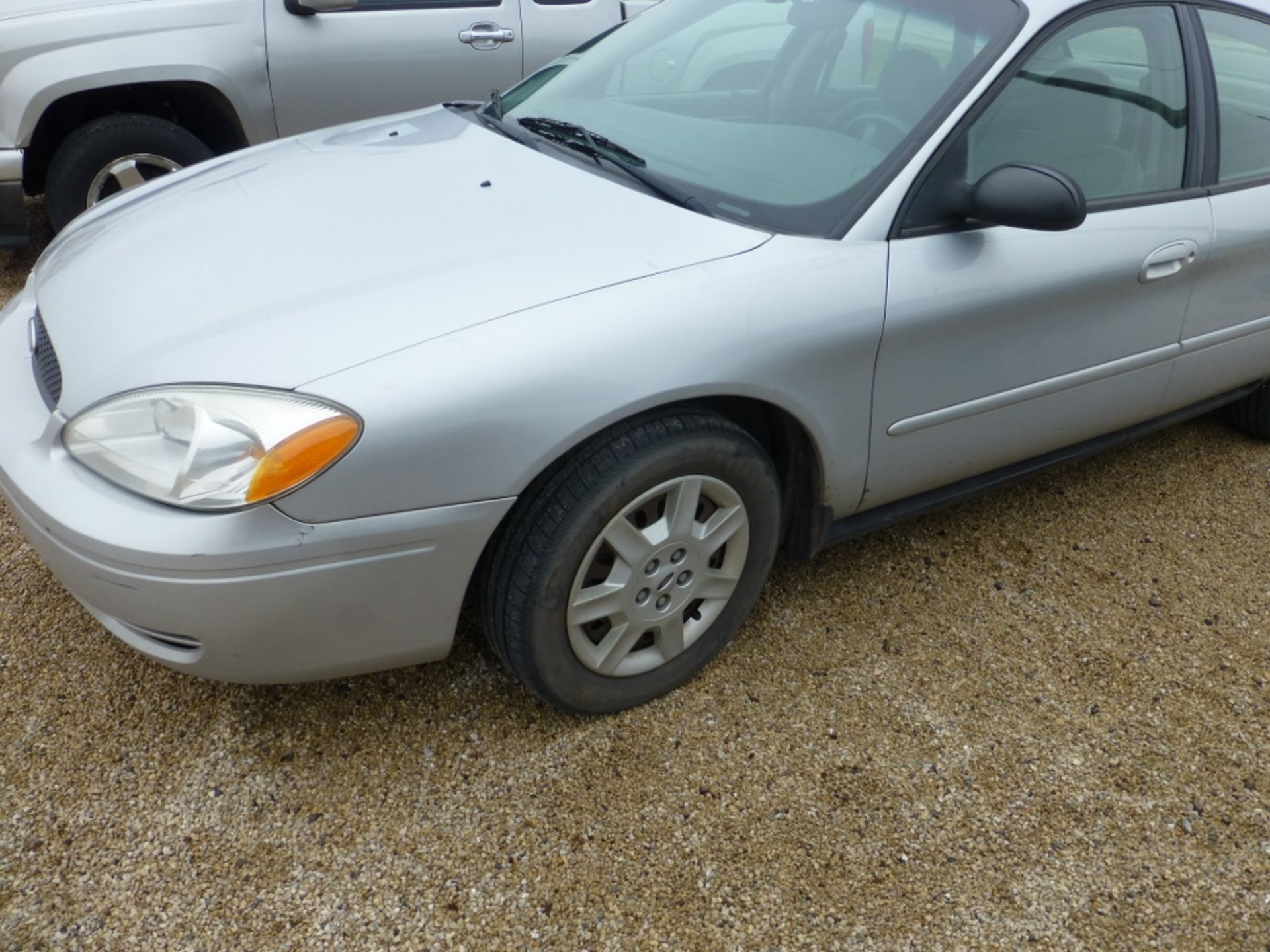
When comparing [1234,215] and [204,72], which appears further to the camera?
[204,72]

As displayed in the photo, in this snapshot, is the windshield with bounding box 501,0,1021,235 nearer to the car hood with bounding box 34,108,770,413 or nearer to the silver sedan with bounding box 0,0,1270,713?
the silver sedan with bounding box 0,0,1270,713

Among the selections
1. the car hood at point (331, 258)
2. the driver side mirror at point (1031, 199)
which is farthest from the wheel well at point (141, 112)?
the driver side mirror at point (1031, 199)

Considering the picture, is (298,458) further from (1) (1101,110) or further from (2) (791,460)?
(1) (1101,110)

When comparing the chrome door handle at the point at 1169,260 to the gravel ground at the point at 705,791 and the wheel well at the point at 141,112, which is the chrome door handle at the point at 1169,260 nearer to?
the gravel ground at the point at 705,791

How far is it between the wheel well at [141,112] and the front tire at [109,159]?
0.24 feet

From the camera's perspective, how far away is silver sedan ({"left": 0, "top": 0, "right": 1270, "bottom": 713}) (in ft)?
5.97

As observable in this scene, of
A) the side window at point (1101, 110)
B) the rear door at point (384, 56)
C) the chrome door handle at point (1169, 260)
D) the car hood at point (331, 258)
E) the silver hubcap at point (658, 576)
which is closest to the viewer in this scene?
the car hood at point (331, 258)

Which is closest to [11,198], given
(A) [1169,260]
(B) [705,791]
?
(B) [705,791]

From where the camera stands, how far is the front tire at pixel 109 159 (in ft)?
13.8

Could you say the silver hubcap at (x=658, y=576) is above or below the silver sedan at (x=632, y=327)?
below

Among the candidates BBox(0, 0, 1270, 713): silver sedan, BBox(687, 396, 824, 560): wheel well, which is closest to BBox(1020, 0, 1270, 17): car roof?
BBox(0, 0, 1270, 713): silver sedan

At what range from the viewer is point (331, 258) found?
210 cm

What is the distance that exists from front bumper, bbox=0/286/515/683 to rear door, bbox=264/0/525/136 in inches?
115

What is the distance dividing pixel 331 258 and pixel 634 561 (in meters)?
0.86
